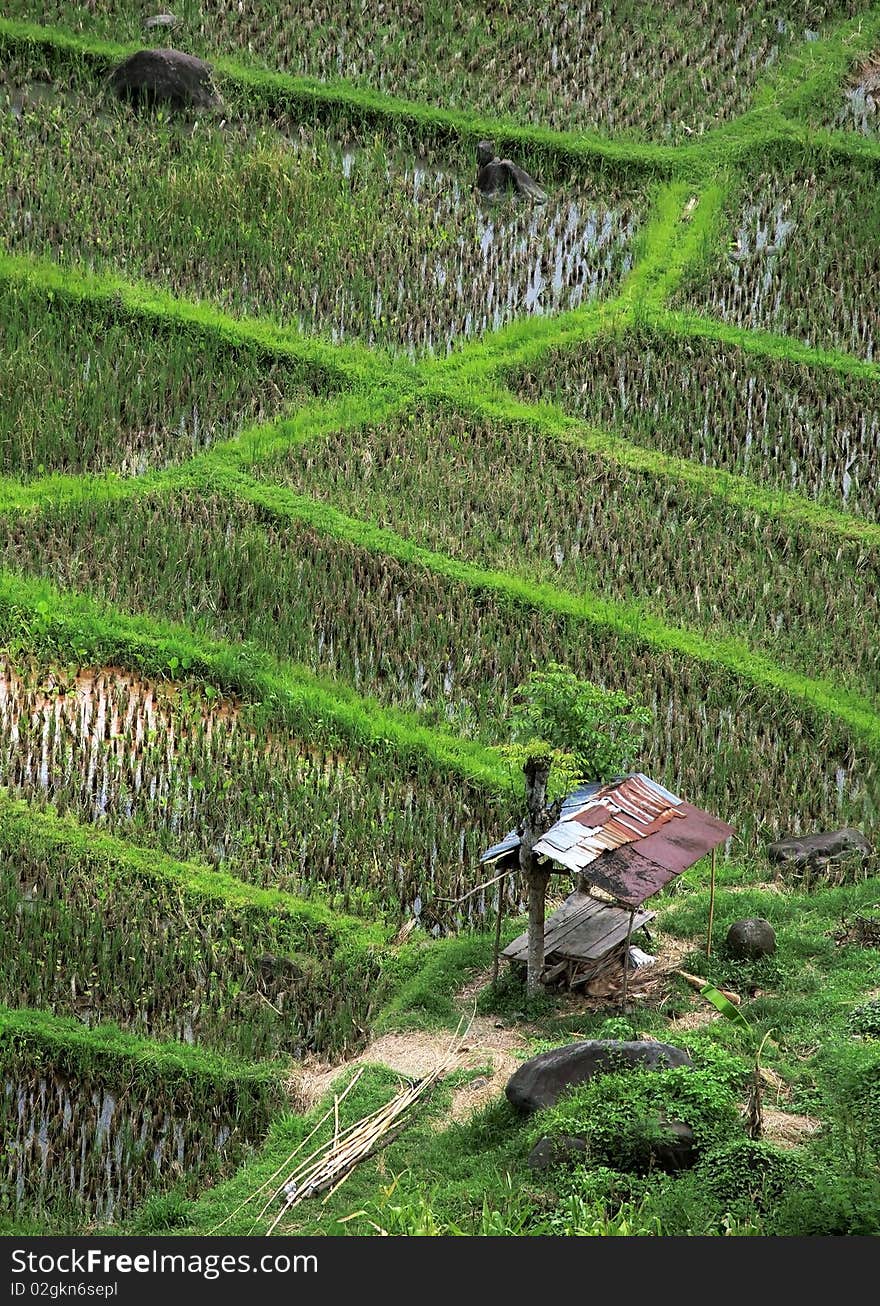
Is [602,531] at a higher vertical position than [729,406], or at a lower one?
lower

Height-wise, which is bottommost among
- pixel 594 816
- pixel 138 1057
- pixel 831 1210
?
pixel 138 1057

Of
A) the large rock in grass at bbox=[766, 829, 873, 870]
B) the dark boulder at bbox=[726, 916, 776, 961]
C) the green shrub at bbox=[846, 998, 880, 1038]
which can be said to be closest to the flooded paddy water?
the dark boulder at bbox=[726, 916, 776, 961]

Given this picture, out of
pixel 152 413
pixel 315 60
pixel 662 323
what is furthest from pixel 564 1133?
pixel 315 60

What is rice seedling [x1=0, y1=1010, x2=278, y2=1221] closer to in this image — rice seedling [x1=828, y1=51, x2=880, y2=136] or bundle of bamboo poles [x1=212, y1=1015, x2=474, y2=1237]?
bundle of bamboo poles [x1=212, y1=1015, x2=474, y2=1237]

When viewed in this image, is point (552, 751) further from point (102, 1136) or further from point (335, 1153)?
point (102, 1136)

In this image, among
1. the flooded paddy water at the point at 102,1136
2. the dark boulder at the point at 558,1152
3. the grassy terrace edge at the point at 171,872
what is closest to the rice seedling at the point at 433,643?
the grassy terrace edge at the point at 171,872

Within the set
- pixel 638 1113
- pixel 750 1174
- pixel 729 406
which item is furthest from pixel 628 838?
pixel 729 406
